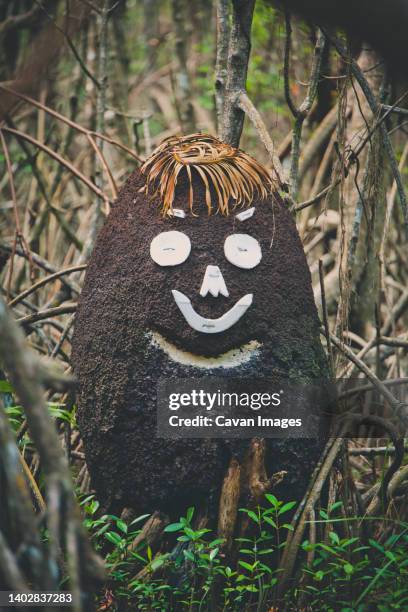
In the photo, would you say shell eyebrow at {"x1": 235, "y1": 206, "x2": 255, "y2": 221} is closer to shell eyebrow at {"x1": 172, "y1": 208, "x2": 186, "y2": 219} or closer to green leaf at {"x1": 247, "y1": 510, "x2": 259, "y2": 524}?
shell eyebrow at {"x1": 172, "y1": 208, "x2": 186, "y2": 219}

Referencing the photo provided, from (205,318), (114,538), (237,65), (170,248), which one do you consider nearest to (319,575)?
(114,538)

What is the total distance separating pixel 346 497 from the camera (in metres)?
2.29

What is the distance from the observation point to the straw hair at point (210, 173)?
2.29 metres

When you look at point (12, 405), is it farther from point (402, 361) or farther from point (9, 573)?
point (402, 361)

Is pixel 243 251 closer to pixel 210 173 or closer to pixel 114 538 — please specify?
pixel 210 173

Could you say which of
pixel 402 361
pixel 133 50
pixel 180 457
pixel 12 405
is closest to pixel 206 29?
pixel 133 50

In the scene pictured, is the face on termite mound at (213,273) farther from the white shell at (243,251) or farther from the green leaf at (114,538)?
the green leaf at (114,538)

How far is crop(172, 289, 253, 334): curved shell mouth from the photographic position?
7.13ft

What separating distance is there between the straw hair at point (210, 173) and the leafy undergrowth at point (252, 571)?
3.04ft

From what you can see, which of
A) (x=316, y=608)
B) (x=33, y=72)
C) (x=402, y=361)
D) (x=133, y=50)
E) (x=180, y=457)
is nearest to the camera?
(x=33, y=72)

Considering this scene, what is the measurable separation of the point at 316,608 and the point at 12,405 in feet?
4.53

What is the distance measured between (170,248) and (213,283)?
17 centimetres

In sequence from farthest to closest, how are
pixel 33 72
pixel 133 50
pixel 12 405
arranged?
1. pixel 133 50
2. pixel 12 405
3. pixel 33 72

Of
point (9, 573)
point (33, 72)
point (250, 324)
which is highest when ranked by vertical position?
point (33, 72)
